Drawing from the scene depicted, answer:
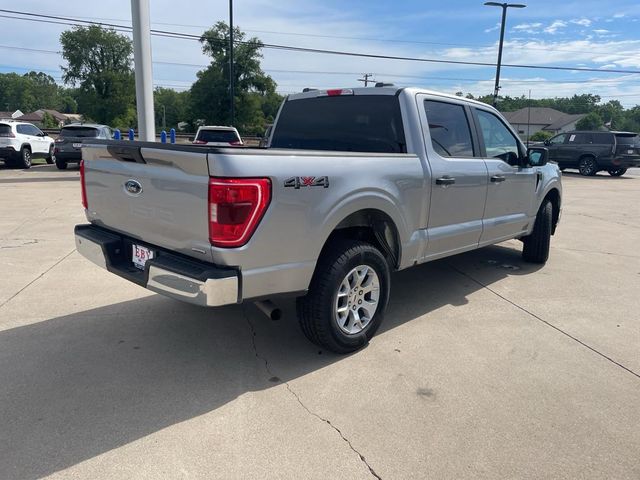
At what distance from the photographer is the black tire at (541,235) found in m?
6.16

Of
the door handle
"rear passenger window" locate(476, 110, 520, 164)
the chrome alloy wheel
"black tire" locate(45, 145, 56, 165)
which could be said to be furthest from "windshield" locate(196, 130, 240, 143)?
the chrome alloy wheel

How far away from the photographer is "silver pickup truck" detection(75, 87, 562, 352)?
2.79m

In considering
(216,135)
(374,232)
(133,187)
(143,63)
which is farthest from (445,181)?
(216,135)

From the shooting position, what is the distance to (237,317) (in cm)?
436

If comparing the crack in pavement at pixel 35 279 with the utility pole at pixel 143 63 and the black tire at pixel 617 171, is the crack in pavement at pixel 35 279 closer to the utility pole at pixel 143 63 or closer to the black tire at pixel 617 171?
the utility pole at pixel 143 63

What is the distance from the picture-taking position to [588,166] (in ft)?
70.2

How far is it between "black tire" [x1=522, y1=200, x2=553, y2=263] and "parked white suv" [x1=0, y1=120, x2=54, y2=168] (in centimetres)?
1726

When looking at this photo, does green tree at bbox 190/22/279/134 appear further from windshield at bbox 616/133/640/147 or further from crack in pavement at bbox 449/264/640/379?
crack in pavement at bbox 449/264/640/379

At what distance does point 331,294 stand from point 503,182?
273cm

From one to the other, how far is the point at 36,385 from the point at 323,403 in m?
1.85

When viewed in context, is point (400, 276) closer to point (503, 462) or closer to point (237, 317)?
point (237, 317)

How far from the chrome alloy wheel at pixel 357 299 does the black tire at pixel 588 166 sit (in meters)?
21.1

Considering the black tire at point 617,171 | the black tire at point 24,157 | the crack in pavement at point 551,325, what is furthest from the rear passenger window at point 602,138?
the black tire at point 24,157

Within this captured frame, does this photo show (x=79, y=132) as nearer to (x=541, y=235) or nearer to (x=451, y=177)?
(x=541, y=235)
